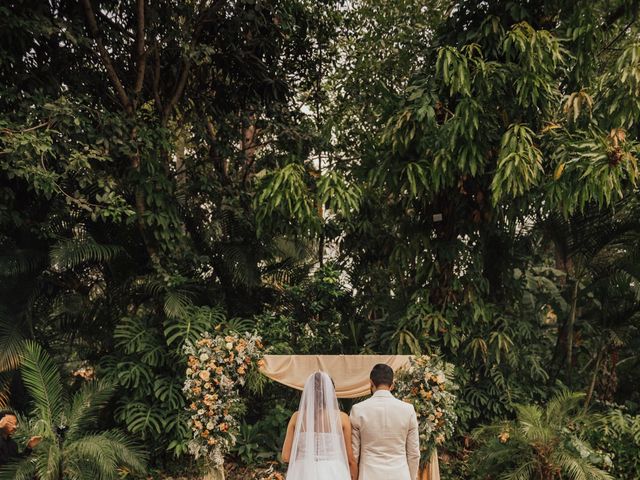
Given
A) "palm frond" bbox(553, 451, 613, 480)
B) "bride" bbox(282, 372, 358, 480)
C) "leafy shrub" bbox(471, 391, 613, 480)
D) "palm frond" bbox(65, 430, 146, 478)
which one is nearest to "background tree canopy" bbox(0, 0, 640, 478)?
"leafy shrub" bbox(471, 391, 613, 480)

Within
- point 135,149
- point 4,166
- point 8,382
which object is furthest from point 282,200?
point 8,382

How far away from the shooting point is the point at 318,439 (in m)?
5.04

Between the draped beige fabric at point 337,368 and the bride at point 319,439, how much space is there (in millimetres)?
2122

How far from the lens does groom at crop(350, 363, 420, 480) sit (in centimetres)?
428

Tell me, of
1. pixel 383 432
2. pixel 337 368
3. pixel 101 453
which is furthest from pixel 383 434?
pixel 101 453

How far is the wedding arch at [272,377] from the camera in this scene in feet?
23.4

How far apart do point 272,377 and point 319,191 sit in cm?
228

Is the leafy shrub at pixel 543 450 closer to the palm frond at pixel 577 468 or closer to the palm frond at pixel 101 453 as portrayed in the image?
the palm frond at pixel 577 468

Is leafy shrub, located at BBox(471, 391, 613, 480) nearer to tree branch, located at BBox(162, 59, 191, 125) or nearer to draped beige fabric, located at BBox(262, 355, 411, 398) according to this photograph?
draped beige fabric, located at BBox(262, 355, 411, 398)

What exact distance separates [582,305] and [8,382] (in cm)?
857

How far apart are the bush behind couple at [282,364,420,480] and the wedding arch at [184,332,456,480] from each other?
7.35 ft

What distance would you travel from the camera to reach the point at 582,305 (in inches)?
432

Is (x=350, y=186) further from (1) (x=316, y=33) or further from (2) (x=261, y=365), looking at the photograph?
(1) (x=316, y=33)

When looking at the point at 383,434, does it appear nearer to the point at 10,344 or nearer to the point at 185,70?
the point at 10,344
